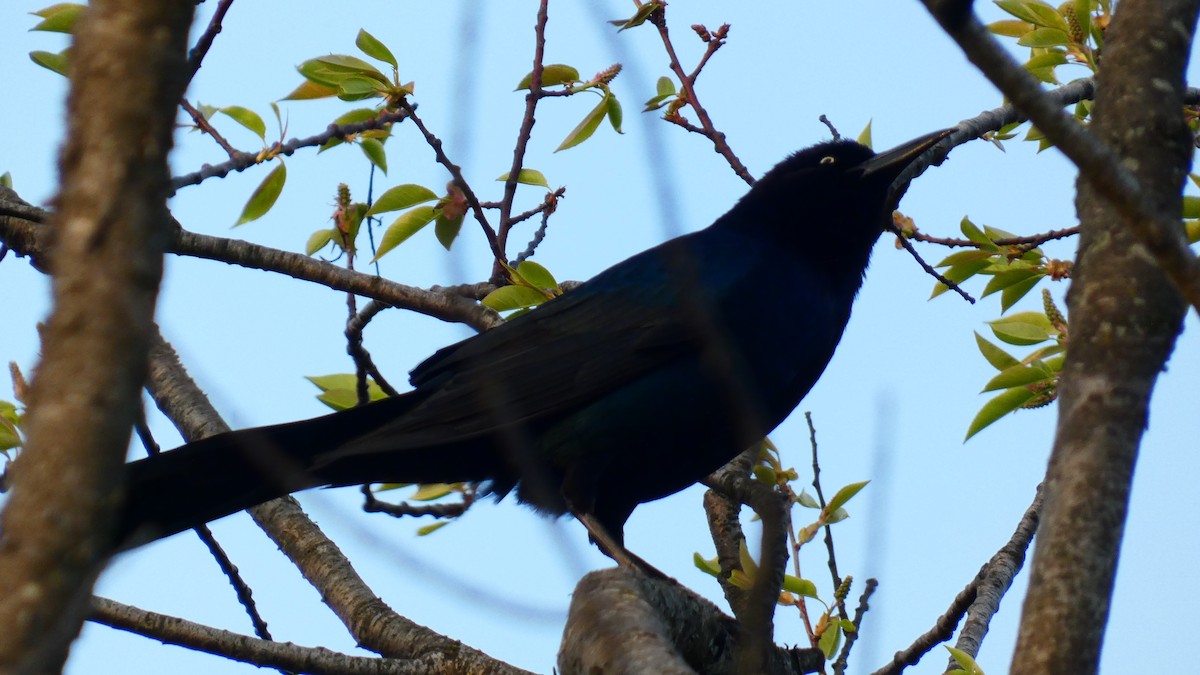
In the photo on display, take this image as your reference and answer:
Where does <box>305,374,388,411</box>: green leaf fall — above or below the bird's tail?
above

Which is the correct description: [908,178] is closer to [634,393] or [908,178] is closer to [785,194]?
[785,194]

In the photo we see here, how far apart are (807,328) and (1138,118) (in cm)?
270

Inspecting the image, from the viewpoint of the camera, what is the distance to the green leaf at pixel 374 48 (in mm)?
4438

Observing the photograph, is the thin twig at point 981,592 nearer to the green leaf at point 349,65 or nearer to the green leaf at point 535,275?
the green leaf at point 535,275

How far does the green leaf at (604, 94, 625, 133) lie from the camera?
465 cm

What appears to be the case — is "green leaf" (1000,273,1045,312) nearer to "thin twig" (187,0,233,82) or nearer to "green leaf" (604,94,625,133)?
"green leaf" (604,94,625,133)

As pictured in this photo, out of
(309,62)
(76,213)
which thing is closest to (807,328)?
(309,62)

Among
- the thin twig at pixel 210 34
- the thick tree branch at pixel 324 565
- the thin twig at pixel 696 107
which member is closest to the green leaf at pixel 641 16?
the thin twig at pixel 696 107

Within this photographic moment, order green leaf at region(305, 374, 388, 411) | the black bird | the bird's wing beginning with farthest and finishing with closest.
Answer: green leaf at region(305, 374, 388, 411)
the bird's wing
the black bird

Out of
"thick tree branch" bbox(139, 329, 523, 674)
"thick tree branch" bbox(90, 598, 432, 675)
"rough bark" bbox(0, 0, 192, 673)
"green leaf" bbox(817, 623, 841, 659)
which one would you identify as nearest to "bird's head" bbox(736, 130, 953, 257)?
"green leaf" bbox(817, 623, 841, 659)

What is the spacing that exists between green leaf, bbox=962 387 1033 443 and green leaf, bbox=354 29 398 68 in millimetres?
2353

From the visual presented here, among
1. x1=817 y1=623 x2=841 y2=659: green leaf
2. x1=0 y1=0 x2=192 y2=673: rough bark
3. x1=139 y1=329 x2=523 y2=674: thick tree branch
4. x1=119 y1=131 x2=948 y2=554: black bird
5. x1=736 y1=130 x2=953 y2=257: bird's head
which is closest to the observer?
x1=0 y1=0 x2=192 y2=673: rough bark

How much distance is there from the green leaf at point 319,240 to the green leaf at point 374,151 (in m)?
0.32

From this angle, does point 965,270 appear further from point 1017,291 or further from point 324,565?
point 324,565
